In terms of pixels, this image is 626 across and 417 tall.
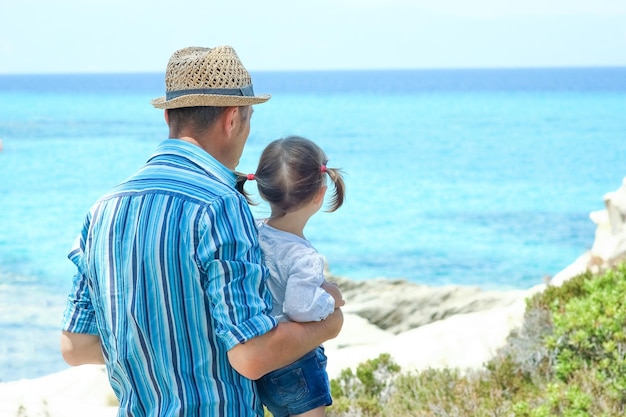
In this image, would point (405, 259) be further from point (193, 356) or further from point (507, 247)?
point (193, 356)

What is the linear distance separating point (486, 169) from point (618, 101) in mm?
57739

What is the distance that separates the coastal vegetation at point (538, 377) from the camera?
4.98 m

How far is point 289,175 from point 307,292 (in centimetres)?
46

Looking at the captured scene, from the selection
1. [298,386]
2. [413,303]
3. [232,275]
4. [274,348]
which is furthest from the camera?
[413,303]

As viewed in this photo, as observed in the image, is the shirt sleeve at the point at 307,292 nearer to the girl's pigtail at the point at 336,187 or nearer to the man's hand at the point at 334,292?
the man's hand at the point at 334,292

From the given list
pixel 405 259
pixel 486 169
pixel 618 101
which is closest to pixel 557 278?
pixel 405 259

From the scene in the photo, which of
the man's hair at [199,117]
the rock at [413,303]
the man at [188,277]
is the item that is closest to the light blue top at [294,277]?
the man at [188,277]

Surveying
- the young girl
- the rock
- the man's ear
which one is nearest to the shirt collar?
the man's ear

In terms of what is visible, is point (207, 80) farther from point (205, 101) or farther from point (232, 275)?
point (232, 275)

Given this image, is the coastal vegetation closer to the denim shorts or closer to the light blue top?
the denim shorts

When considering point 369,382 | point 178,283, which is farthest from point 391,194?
point 178,283

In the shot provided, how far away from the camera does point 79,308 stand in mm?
2783

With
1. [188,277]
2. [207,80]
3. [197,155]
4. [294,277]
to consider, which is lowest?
[294,277]

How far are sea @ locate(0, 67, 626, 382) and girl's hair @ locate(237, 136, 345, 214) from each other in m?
0.19
